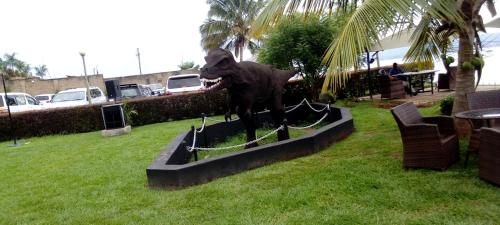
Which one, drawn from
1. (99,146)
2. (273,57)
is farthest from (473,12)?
(99,146)

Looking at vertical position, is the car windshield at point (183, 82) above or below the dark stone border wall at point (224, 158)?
above

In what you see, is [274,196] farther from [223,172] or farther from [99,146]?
[99,146]

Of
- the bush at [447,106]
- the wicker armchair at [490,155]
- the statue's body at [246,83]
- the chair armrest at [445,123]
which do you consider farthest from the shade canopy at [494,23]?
the wicker armchair at [490,155]

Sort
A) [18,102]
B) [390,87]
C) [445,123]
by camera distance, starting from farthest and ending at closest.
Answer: [18,102] < [390,87] < [445,123]

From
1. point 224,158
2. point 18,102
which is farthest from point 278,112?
point 18,102

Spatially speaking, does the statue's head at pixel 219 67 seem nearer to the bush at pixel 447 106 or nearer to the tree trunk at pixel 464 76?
the tree trunk at pixel 464 76

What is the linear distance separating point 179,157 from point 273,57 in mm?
6232

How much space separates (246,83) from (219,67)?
0.55 m

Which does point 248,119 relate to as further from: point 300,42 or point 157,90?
point 157,90

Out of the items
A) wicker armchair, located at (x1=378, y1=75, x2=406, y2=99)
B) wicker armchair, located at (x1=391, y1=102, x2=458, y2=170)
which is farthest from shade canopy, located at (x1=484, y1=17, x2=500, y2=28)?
wicker armchair, located at (x1=391, y1=102, x2=458, y2=170)

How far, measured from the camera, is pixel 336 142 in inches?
264

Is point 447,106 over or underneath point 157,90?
underneath

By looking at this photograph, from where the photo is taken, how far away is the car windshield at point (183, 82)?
16188 mm

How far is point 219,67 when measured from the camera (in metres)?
5.66
